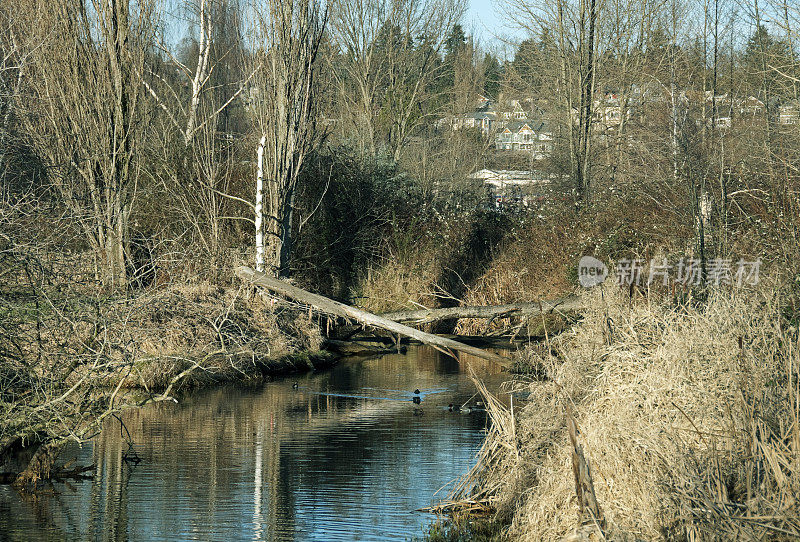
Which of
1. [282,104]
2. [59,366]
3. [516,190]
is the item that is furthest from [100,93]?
[516,190]

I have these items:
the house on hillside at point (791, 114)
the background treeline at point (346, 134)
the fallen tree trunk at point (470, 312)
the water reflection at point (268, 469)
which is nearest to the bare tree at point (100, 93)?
the background treeline at point (346, 134)

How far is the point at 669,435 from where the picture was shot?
6.52 m

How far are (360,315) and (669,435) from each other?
6.81 m

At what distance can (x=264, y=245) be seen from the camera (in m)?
18.5

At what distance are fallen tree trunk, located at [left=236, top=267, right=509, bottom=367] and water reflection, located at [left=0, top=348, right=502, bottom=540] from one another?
1159 mm

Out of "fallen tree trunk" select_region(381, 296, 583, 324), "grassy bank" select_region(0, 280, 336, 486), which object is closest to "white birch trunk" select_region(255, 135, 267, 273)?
"fallen tree trunk" select_region(381, 296, 583, 324)

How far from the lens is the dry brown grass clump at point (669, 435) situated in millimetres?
5793

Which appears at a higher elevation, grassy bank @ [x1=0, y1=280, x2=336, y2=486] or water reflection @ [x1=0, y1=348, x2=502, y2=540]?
grassy bank @ [x1=0, y1=280, x2=336, y2=486]

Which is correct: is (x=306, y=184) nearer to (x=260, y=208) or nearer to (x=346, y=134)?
(x=260, y=208)

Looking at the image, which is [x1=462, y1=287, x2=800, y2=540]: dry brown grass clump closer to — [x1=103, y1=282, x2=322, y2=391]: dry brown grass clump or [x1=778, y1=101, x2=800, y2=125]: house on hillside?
[x1=103, y1=282, x2=322, y2=391]: dry brown grass clump

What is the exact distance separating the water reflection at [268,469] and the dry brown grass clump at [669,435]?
1.17m

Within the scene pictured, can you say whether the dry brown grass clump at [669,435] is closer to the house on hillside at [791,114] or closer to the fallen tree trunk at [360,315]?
the fallen tree trunk at [360,315]

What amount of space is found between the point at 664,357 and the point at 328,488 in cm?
382

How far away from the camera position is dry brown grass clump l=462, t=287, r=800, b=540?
5793mm
